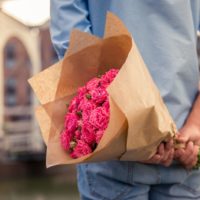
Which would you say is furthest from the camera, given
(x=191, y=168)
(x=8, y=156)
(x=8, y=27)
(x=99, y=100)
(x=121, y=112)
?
(x=8, y=27)

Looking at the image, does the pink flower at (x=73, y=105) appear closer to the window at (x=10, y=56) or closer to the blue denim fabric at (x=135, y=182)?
the blue denim fabric at (x=135, y=182)

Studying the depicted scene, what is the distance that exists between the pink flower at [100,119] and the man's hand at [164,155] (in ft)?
0.37

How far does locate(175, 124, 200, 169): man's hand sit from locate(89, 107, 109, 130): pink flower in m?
0.15

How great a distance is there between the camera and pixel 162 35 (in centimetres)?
125

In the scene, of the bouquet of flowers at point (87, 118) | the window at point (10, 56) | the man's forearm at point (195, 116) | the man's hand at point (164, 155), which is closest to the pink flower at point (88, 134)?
the bouquet of flowers at point (87, 118)

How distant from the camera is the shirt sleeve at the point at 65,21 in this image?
1.28 meters

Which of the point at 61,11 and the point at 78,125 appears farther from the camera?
the point at 61,11

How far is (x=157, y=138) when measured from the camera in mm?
1076

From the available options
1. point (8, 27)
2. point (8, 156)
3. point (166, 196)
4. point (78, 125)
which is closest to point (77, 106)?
point (78, 125)

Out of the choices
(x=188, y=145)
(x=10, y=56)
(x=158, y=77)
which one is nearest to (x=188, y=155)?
(x=188, y=145)

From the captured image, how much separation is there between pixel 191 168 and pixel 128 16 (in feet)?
1.13

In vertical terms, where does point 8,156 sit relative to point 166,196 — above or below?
below

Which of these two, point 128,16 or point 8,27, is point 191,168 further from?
point 8,27

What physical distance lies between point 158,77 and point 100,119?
0.21m
